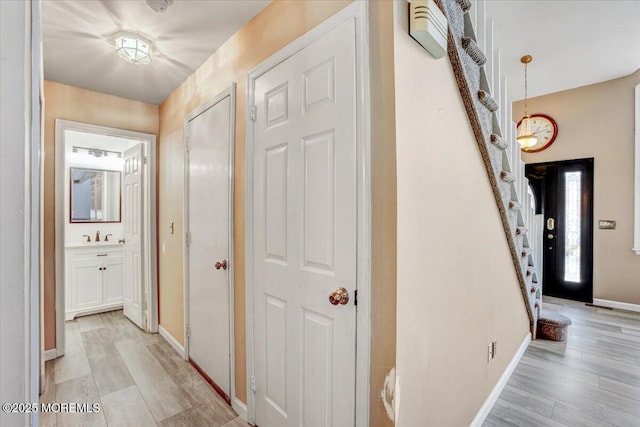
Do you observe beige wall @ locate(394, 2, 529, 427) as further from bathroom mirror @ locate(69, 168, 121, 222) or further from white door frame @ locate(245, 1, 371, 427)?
bathroom mirror @ locate(69, 168, 121, 222)

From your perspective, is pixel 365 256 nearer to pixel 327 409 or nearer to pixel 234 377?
pixel 327 409

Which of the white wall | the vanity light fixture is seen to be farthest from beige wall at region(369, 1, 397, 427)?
the vanity light fixture

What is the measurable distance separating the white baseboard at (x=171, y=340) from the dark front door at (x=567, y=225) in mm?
4950

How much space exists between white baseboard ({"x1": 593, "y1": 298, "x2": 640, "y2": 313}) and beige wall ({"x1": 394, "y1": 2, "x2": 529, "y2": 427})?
3.20 metres

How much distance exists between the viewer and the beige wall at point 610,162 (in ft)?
12.0

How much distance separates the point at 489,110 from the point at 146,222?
11.1ft

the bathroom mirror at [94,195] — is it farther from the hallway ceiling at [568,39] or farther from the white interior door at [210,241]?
the hallway ceiling at [568,39]

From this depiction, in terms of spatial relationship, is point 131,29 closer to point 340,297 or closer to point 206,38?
point 206,38

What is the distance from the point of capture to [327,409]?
129cm

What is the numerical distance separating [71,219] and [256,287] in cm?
373

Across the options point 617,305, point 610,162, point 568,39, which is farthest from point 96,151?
point 617,305

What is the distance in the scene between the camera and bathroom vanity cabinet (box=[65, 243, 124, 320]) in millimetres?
3572

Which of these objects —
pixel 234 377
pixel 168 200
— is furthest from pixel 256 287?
pixel 168 200

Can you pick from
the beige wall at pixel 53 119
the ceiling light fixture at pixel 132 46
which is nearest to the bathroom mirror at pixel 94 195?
the beige wall at pixel 53 119
